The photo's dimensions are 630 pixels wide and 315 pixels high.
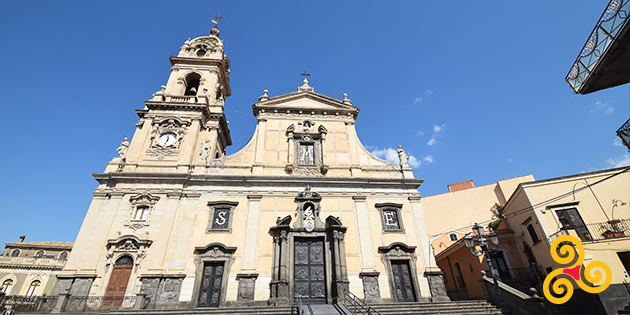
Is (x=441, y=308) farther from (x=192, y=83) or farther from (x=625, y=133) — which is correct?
(x=192, y=83)

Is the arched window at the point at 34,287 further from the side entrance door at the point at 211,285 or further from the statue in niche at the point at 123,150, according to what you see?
the side entrance door at the point at 211,285

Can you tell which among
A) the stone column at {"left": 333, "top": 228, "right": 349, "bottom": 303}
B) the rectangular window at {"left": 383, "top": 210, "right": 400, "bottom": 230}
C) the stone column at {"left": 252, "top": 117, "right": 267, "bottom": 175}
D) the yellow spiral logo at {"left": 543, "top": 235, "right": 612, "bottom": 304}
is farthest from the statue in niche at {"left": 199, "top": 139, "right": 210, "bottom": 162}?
the yellow spiral logo at {"left": 543, "top": 235, "right": 612, "bottom": 304}

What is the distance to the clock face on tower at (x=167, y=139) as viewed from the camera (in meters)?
18.6

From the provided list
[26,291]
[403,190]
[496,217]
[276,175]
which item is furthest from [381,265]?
[26,291]

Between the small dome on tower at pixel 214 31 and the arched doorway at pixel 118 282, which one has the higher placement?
the small dome on tower at pixel 214 31

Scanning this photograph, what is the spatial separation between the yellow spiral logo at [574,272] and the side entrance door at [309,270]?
9468 mm

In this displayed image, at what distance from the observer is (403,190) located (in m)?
17.7

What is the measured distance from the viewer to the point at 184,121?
19.4m

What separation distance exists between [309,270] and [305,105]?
10.8 meters

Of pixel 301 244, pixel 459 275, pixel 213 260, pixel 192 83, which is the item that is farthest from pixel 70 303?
pixel 459 275

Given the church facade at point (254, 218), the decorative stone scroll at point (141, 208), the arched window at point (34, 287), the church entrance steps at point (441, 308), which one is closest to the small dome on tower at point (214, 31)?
the church facade at point (254, 218)

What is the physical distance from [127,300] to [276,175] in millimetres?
8818

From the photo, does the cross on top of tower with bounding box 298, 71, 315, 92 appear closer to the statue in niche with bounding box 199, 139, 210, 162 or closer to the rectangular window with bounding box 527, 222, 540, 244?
the statue in niche with bounding box 199, 139, 210, 162

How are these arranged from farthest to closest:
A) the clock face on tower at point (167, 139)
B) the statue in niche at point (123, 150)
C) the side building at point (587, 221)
A: the clock face on tower at point (167, 139)
the statue in niche at point (123, 150)
the side building at point (587, 221)
